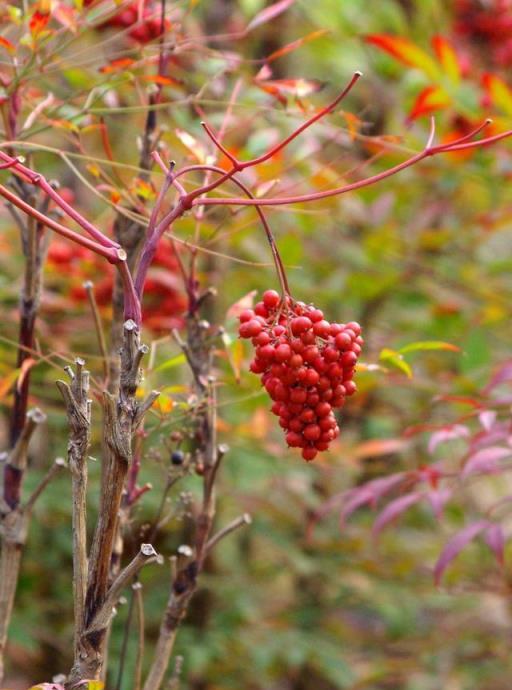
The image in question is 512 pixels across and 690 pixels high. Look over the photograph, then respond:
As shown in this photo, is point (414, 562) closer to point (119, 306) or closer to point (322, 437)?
point (119, 306)

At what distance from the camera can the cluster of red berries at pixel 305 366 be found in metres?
0.64

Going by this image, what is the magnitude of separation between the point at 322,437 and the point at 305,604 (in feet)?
4.04

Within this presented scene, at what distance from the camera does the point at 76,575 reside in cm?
63

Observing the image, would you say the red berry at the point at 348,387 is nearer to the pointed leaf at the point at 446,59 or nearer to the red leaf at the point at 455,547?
the red leaf at the point at 455,547

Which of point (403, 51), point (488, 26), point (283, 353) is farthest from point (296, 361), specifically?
point (488, 26)

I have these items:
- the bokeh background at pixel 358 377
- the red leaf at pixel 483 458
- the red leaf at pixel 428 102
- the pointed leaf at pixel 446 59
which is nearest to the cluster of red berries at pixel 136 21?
the bokeh background at pixel 358 377

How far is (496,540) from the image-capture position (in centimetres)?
104

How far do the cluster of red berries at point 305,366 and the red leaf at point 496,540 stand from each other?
1.50ft

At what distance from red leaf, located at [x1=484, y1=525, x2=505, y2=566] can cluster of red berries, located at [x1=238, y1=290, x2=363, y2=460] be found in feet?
1.50

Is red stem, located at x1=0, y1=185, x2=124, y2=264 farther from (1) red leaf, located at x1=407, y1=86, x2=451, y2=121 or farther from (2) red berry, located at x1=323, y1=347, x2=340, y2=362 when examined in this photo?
(1) red leaf, located at x1=407, y1=86, x2=451, y2=121

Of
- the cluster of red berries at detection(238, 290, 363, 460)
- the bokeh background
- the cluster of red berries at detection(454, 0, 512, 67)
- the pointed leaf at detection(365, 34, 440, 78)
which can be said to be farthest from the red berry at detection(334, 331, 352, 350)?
the cluster of red berries at detection(454, 0, 512, 67)

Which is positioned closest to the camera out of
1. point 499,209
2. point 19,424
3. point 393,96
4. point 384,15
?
point 19,424

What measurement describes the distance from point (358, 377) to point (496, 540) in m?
0.31

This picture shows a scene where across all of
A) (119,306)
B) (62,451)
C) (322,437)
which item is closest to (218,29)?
(62,451)
